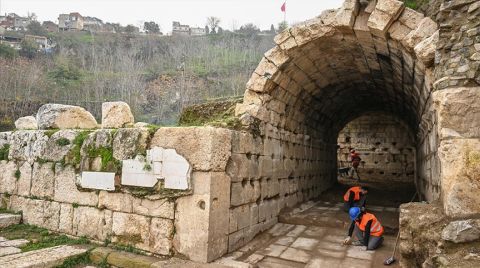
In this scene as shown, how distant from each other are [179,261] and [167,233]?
1.46 feet

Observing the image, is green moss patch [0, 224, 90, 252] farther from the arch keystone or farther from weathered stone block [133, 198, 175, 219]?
the arch keystone

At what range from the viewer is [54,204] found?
5605 mm

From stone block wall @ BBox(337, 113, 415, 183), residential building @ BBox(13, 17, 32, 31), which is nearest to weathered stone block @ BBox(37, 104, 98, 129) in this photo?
stone block wall @ BBox(337, 113, 415, 183)

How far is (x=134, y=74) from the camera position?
41.1 metres

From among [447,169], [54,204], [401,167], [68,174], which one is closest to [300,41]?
[447,169]

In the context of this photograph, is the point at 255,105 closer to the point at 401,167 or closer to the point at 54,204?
the point at 54,204

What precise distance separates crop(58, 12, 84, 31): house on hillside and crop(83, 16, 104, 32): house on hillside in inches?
56.3

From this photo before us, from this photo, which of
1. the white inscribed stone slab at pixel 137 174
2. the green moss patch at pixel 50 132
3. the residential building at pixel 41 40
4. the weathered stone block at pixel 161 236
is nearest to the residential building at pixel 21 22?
the residential building at pixel 41 40

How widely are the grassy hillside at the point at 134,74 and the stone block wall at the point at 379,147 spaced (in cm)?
1856

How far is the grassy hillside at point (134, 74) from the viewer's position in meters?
32.6

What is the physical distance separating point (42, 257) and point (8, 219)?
2.25m

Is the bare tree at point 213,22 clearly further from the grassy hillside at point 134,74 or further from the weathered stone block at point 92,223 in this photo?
the weathered stone block at point 92,223

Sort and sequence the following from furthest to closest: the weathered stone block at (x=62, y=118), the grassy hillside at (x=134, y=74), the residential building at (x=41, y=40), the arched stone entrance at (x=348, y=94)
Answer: the residential building at (x=41, y=40)
the grassy hillside at (x=134, y=74)
the weathered stone block at (x=62, y=118)
the arched stone entrance at (x=348, y=94)

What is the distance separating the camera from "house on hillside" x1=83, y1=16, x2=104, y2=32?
70.6 meters
